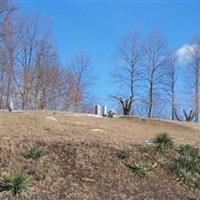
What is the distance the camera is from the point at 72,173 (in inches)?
337

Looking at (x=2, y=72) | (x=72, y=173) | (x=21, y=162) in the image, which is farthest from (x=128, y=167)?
(x=2, y=72)

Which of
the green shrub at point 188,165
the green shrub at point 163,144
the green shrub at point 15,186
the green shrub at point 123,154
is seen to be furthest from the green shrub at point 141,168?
the green shrub at point 15,186

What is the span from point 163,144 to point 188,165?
854mm

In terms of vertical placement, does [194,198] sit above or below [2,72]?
below

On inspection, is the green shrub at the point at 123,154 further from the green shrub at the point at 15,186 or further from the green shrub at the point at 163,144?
the green shrub at the point at 15,186

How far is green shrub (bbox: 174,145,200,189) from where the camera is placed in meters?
9.42

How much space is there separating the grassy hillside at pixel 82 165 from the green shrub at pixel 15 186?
99mm

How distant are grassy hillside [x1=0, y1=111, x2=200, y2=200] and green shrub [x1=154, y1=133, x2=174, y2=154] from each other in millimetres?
174

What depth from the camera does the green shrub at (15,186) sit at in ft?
24.4

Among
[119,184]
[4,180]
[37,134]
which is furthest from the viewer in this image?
[37,134]

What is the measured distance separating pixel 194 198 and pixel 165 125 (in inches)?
350

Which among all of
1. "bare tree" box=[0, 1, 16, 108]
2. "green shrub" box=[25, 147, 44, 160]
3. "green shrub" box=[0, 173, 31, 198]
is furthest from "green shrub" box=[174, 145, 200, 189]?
"bare tree" box=[0, 1, 16, 108]

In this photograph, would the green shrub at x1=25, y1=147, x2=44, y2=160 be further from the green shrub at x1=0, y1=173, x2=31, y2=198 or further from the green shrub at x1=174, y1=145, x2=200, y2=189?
the green shrub at x1=174, y1=145, x2=200, y2=189

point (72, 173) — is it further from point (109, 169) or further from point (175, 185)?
point (175, 185)
